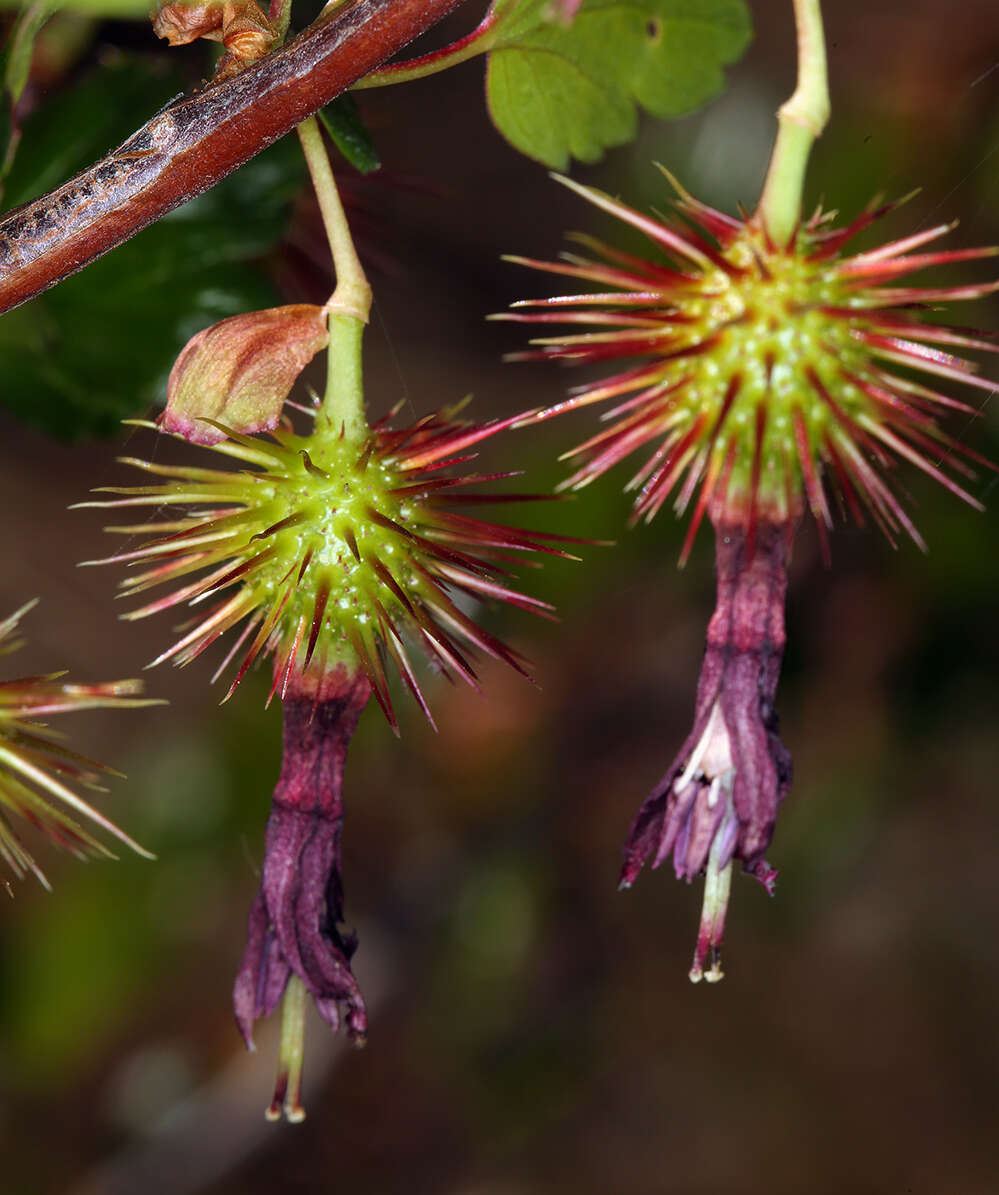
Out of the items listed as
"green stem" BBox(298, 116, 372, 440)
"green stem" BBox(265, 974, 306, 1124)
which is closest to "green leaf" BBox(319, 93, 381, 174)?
"green stem" BBox(298, 116, 372, 440)

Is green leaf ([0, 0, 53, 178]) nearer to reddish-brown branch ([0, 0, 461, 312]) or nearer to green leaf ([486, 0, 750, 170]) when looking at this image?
reddish-brown branch ([0, 0, 461, 312])

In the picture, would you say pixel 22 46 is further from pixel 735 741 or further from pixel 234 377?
pixel 735 741

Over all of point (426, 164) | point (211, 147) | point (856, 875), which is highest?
point (426, 164)

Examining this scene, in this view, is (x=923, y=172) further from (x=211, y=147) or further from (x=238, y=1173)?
(x=238, y=1173)

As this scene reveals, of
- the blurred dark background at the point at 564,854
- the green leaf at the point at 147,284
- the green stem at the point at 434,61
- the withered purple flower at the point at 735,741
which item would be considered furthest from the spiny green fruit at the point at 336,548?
the blurred dark background at the point at 564,854

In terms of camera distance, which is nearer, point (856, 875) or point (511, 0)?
point (511, 0)

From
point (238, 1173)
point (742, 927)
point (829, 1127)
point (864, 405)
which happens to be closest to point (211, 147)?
point (864, 405)
